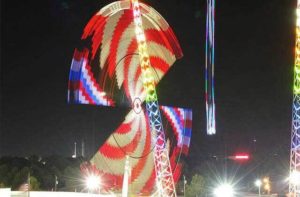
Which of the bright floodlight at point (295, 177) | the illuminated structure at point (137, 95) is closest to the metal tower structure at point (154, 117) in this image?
the illuminated structure at point (137, 95)

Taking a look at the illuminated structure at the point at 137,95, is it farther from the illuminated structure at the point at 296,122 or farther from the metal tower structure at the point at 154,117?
the illuminated structure at the point at 296,122

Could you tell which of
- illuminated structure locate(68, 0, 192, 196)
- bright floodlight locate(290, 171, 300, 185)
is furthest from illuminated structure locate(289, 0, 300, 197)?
illuminated structure locate(68, 0, 192, 196)

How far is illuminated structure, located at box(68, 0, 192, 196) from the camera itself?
2394 centimetres

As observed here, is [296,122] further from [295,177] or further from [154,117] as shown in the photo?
[154,117]

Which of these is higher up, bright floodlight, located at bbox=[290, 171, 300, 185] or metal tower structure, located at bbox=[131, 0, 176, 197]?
metal tower structure, located at bbox=[131, 0, 176, 197]

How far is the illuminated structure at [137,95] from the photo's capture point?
23.9m

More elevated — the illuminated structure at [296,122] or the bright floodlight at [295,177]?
the illuminated structure at [296,122]

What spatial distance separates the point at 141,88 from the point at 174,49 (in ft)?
8.01

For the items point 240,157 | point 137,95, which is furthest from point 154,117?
point 240,157

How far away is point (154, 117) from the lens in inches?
975

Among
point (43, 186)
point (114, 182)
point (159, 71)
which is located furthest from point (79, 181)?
point (159, 71)

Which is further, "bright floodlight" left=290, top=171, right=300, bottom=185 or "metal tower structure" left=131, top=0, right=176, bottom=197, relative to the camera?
"bright floodlight" left=290, top=171, right=300, bottom=185

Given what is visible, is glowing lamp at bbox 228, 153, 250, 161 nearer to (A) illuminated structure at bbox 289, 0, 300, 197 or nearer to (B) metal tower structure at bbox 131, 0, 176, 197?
(A) illuminated structure at bbox 289, 0, 300, 197

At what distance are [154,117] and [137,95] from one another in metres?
1.48
